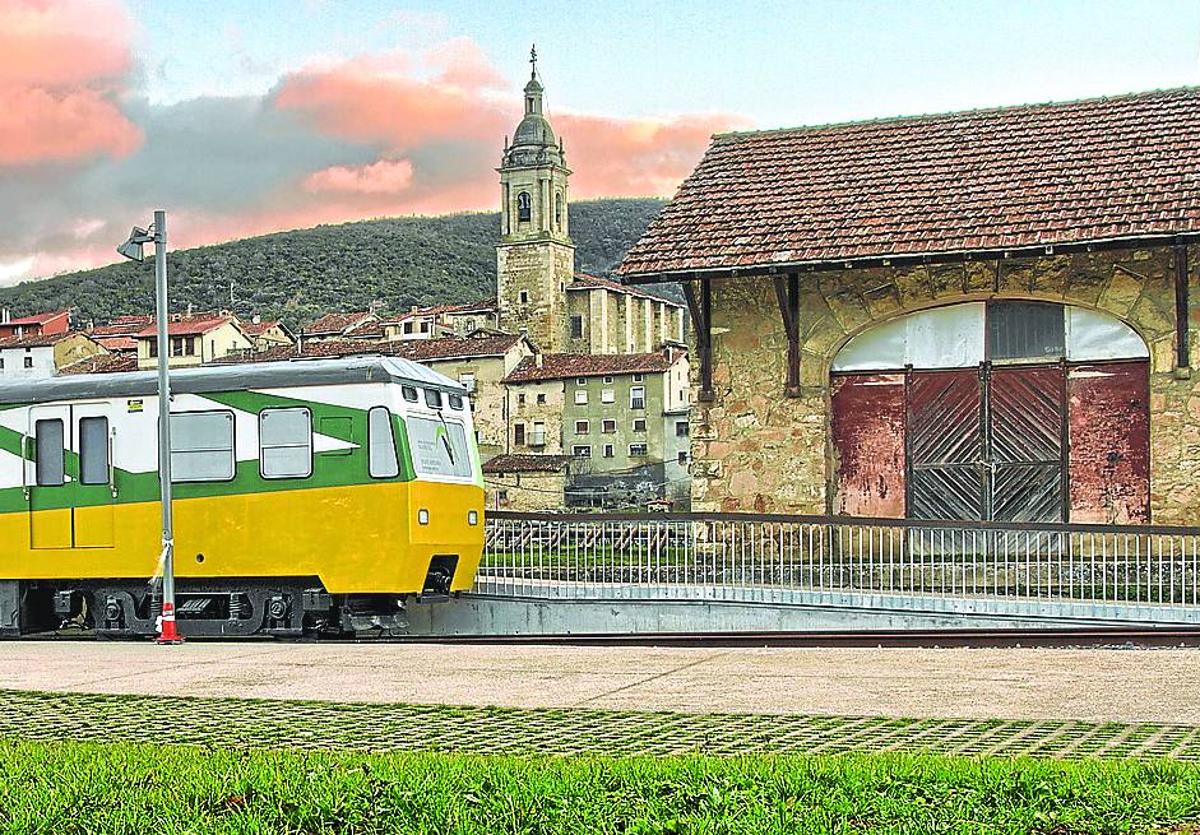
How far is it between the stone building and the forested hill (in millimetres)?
123204

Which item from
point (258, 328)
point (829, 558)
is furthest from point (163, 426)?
point (258, 328)

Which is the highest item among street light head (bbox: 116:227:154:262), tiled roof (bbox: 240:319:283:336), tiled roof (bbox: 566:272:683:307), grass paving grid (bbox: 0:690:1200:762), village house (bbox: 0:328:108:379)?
tiled roof (bbox: 566:272:683:307)

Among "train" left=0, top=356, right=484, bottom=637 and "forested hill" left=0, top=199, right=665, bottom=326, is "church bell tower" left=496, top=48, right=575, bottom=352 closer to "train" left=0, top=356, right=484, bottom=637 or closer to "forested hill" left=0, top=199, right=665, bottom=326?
"forested hill" left=0, top=199, right=665, bottom=326

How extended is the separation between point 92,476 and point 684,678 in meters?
10.4

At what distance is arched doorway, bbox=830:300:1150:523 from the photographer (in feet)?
67.5

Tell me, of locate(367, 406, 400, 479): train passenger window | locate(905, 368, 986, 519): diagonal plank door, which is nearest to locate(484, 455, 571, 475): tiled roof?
locate(905, 368, 986, 519): diagonal plank door

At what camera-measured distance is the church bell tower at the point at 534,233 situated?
145000 millimetres

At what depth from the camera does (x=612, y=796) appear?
6332 millimetres

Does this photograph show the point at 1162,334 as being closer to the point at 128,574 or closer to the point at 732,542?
the point at 732,542

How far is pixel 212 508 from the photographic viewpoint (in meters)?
19.0

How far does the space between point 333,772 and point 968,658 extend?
22.7 feet

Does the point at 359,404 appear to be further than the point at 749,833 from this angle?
Yes

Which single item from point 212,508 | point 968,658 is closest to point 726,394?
point 212,508

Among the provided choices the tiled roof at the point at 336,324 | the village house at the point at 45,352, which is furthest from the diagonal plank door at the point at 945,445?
the tiled roof at the point at 336,324
